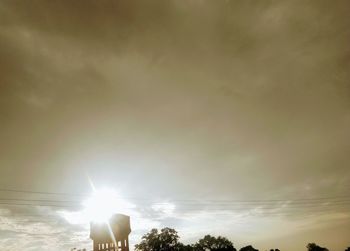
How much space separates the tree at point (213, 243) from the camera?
365 feet

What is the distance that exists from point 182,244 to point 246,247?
78.1 feet

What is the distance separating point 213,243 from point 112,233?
105 meters

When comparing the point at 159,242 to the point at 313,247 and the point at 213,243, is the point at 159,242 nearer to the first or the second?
the point at 213,243

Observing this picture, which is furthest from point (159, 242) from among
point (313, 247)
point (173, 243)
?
point (313, 247)

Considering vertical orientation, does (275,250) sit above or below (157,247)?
below

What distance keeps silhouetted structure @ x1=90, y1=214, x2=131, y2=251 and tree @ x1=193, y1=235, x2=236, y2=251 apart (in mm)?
99909

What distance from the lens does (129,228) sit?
18062 mm

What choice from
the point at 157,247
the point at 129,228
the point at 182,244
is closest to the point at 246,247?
the point at 182,244

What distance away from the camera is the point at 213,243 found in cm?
11356

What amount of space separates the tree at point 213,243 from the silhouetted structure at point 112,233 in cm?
9991

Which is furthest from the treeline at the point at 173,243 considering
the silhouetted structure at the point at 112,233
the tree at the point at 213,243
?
the silhouetted structure at the point at 112,233

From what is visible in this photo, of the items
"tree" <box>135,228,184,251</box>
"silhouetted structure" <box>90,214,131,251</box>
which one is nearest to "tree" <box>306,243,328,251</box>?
"tree" <box>135,228,184,251</box>

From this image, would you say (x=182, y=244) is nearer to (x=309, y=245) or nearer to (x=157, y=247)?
(x=157, y=247)

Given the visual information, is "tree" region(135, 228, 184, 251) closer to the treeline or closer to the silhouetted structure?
the treeline
